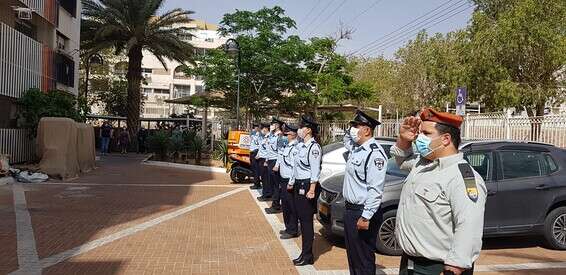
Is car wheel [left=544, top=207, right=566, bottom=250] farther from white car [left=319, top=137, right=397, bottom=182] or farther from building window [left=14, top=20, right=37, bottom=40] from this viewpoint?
building window [left=14, top=20, right=37, bottom=40]

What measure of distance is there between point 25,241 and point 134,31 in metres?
20.7

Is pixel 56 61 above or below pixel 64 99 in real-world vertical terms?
above

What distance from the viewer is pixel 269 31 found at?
2477 cm

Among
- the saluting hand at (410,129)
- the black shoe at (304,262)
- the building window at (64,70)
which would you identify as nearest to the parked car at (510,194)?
the black shoe at (304,262)

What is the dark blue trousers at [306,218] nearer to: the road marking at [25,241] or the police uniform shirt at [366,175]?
the police uniform shirt at [366,175]

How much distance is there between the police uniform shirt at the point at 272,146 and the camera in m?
11.6

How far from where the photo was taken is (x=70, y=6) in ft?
80.6

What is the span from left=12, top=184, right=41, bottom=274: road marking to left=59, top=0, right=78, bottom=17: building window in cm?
1428

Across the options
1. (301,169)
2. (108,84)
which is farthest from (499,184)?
(108,84)

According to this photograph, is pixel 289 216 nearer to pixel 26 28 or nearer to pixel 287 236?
pixel 287 236

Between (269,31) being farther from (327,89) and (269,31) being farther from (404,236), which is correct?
(404,236)

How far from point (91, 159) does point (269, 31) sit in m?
9.81

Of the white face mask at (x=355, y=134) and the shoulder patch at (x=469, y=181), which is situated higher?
the white face mask at (x=355, y=134)

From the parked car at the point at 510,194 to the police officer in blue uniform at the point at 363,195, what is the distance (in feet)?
7.18
